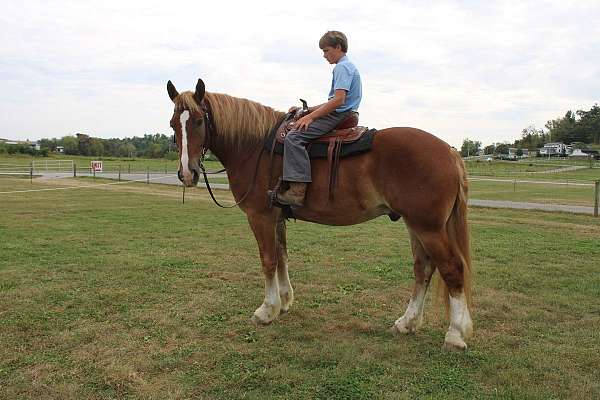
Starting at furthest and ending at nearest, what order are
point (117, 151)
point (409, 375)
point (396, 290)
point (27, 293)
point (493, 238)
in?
1. point (117, 151)
2. point (493, 238)
3. point (396, 290)
4. point (27, 293)
5. point (409, 375)

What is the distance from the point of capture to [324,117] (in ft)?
15.6

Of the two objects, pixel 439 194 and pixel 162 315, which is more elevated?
pixel 439 194

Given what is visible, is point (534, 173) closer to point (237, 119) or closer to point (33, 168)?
point (237, 119)

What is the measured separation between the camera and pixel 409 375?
3.88 meters

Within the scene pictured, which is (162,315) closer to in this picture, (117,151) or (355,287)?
(355,287)

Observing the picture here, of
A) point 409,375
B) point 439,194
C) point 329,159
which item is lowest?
point 409,375

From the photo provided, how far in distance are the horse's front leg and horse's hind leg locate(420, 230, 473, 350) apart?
5.42ft

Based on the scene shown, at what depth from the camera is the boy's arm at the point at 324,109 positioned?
4.61 meters

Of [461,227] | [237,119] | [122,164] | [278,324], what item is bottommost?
[278,324]

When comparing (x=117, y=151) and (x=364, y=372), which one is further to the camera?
(x=117, y=151)

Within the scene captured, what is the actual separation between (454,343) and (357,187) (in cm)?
175

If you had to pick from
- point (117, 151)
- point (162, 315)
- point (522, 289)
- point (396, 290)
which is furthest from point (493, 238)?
point (117, 151)

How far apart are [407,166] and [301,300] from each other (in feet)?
8.21

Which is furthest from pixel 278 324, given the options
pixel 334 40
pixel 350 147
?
pixel 334 40
